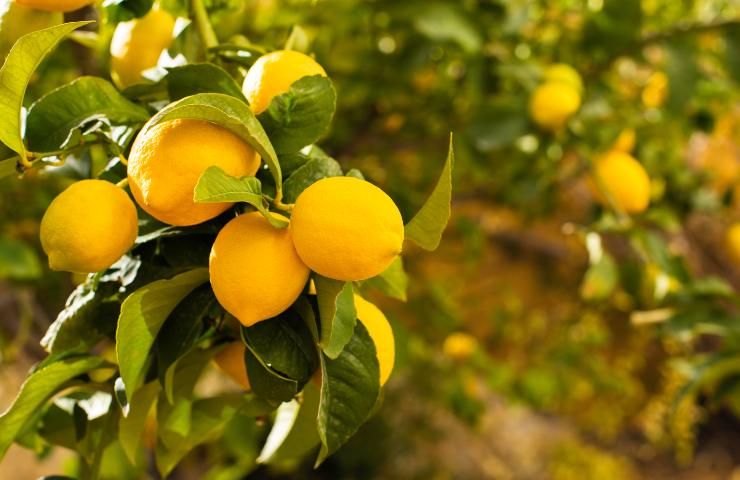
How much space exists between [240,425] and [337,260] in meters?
0.57

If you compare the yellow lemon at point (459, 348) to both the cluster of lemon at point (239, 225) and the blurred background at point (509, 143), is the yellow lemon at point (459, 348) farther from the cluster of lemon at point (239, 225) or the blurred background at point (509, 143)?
the cluster of lemon at point (239, 225)

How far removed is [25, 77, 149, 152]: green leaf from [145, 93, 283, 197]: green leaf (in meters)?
0.07

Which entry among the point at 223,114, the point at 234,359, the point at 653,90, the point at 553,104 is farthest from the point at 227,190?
the point at 653,90

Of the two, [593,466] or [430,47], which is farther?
Result: [593,466]

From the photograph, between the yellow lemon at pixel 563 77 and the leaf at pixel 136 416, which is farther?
the yellow lemon at pixel 563 77

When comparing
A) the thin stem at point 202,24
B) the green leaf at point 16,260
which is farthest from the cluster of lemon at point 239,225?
the green leaf at point 16,260

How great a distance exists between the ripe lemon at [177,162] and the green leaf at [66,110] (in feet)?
0.18

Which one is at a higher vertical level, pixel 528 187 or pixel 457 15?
pixel 457 15

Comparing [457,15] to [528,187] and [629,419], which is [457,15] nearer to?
[528,187]

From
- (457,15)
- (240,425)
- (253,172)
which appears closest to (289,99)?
(253,172)

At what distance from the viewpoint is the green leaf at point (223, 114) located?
278 millimetres

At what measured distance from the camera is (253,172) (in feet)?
1.07

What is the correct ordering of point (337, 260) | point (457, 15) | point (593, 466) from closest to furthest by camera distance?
1. point (337, 260)
2. point (457, 15)
3. point (593, 466)

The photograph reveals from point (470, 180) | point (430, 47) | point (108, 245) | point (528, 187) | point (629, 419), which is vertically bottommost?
point (629, 419)
